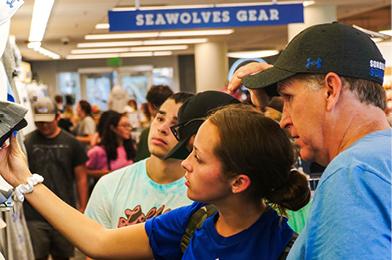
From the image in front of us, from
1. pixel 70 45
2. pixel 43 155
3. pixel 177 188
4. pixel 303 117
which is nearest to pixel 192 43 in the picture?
pixel 70 45

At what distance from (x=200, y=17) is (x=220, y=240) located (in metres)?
7.28

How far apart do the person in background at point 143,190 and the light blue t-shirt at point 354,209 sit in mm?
1509

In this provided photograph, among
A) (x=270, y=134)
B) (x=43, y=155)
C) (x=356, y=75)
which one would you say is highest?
(x=356, y=75)

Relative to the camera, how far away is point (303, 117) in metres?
1.53

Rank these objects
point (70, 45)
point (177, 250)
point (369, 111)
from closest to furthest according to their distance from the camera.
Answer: point (369, 111)
point (177, 250)
point (70, 45)

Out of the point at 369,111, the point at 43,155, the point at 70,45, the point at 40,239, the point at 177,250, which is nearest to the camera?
the point at 369,111

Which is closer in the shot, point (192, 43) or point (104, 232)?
point (104, 232)

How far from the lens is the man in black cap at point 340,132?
1244mm

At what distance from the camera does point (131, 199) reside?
9.30ft

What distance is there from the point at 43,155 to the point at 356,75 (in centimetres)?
463

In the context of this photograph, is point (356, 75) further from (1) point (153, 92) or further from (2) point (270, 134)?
(1) point (153, 92)

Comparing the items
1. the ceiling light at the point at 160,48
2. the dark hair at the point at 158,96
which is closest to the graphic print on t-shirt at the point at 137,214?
the dark hair at the point at 158,96

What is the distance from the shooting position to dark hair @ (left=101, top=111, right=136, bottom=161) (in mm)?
7277

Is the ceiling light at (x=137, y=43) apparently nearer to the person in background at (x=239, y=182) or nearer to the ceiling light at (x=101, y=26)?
the ceiling light at (x=101, y=26)
